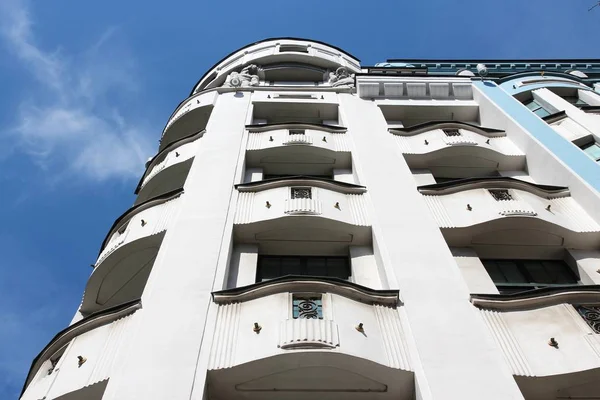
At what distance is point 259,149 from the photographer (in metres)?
16.4

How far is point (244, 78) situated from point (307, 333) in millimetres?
16188

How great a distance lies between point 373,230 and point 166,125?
526 inches

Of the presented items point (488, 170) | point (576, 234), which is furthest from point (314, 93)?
point (576, 234)

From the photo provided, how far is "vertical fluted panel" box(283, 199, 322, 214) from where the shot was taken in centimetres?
1262

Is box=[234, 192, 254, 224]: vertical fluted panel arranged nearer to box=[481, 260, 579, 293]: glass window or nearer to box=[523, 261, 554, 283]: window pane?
box=[481, 260, 579, 293]: glass window

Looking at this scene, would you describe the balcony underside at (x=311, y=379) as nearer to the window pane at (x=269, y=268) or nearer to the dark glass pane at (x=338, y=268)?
the window pane at (x=269, y=268)

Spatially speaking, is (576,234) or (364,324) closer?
(364,324)

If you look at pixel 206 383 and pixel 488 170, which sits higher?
pixel 488 170

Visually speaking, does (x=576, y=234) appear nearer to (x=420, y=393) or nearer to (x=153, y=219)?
(x=420, y=393)

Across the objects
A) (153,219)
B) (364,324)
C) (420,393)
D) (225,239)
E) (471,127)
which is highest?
(471,127)

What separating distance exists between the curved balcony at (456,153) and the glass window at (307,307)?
778cm

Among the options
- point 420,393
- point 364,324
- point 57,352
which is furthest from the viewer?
point 57,352

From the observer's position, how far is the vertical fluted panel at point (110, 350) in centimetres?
879

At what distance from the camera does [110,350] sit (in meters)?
9.31
